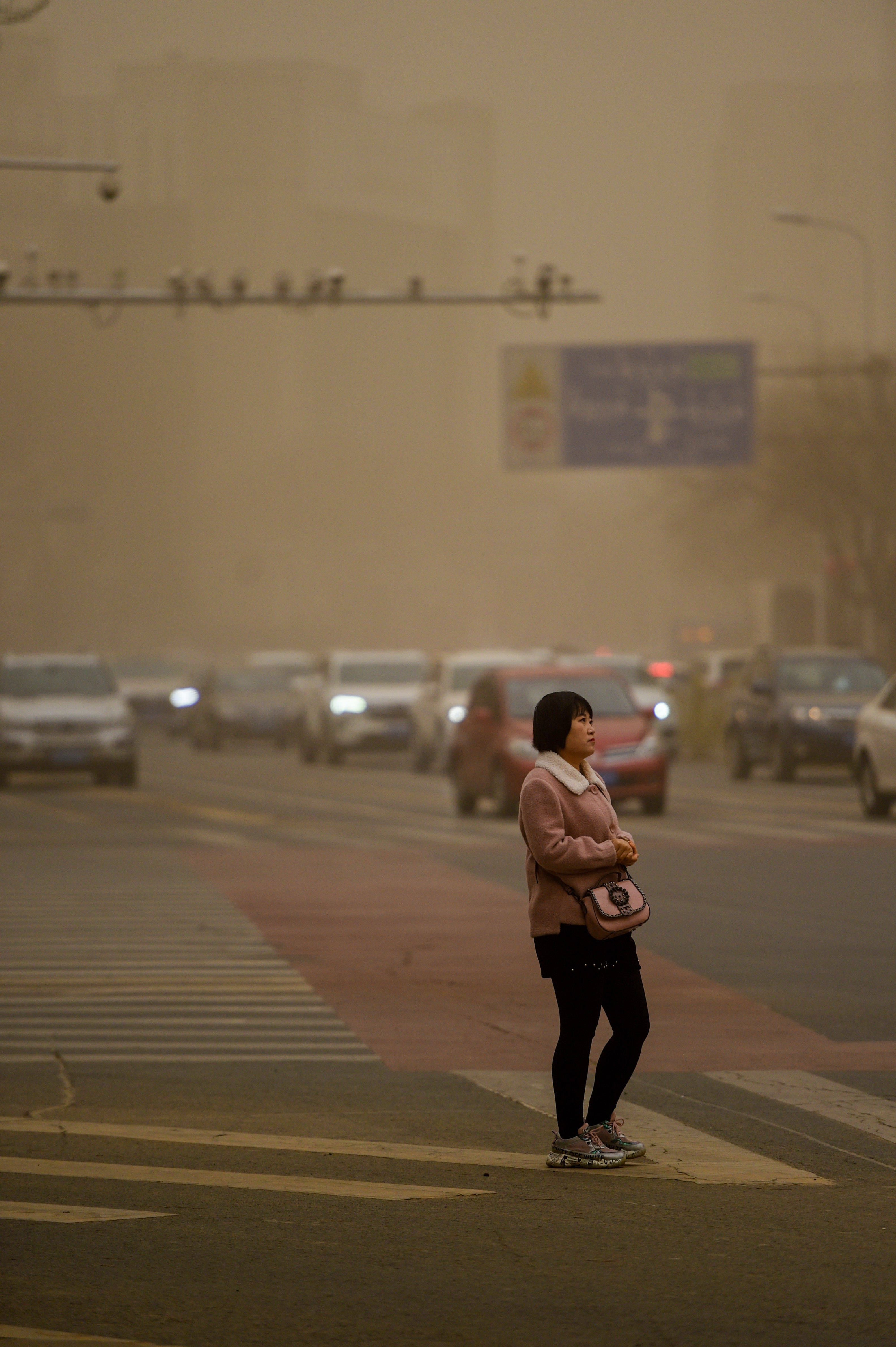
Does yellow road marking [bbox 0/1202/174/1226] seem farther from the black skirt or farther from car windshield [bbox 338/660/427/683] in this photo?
car windshield [bbox 338/660/427/683]

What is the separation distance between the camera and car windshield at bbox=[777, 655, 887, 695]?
113ft

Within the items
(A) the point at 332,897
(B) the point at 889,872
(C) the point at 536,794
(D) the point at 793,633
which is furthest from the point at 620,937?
(D) the point at 793,633

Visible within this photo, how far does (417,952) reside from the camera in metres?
14.1

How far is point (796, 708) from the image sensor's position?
33344 millimetres

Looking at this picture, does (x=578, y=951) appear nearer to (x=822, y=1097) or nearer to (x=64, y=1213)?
(x=64, y=1213)

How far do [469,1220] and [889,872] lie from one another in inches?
491

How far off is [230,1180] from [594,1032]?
1153 millimetres

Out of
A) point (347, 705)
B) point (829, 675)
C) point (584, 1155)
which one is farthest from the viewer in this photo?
point (347, 705)

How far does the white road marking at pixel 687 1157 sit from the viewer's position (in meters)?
7.45

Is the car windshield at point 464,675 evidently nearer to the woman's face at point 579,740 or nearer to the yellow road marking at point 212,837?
the yellow road marking at point 212,837

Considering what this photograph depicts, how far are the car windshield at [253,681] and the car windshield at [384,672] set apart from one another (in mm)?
7421

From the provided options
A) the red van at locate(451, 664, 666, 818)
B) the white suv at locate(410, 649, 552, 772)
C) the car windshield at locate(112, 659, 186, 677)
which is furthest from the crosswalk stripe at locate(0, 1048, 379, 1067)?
the car windshield at locate(112, 659, 186, 677)

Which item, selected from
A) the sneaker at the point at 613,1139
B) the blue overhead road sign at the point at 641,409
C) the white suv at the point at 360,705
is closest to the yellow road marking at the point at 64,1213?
the sneaker at the point at 613,1139

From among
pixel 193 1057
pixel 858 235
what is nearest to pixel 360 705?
pixel 858 235
